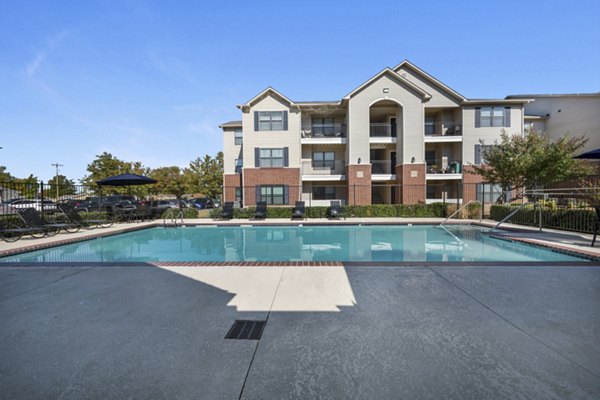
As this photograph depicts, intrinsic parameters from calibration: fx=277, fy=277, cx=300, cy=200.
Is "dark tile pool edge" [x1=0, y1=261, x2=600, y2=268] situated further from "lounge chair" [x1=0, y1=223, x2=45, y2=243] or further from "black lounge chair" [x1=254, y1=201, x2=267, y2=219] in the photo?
"black lounge chair" [x1=254, y1=201, x2=267, y2=219]

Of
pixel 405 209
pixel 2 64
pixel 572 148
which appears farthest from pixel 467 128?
pixel 2 64

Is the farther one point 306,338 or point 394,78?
point 394,78

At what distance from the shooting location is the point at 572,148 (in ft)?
48.5

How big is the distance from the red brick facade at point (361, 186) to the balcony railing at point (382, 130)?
3.66m

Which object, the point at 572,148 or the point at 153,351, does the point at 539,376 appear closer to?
the point at 153,351

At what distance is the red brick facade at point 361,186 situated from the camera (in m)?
20.3

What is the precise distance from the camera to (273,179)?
69.3 ft

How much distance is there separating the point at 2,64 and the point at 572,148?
2801 centimetres

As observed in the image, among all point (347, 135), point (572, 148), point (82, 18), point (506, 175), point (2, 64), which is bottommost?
point (506, 175)

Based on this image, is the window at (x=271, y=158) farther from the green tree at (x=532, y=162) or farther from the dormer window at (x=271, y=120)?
the green tree at (x=532, y=162)

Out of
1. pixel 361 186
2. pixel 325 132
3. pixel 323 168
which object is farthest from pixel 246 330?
pixel 325 132

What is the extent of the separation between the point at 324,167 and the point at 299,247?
1392cm

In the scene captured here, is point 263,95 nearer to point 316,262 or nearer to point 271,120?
point 271,120

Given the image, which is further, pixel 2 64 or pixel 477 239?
pixel 2 64
